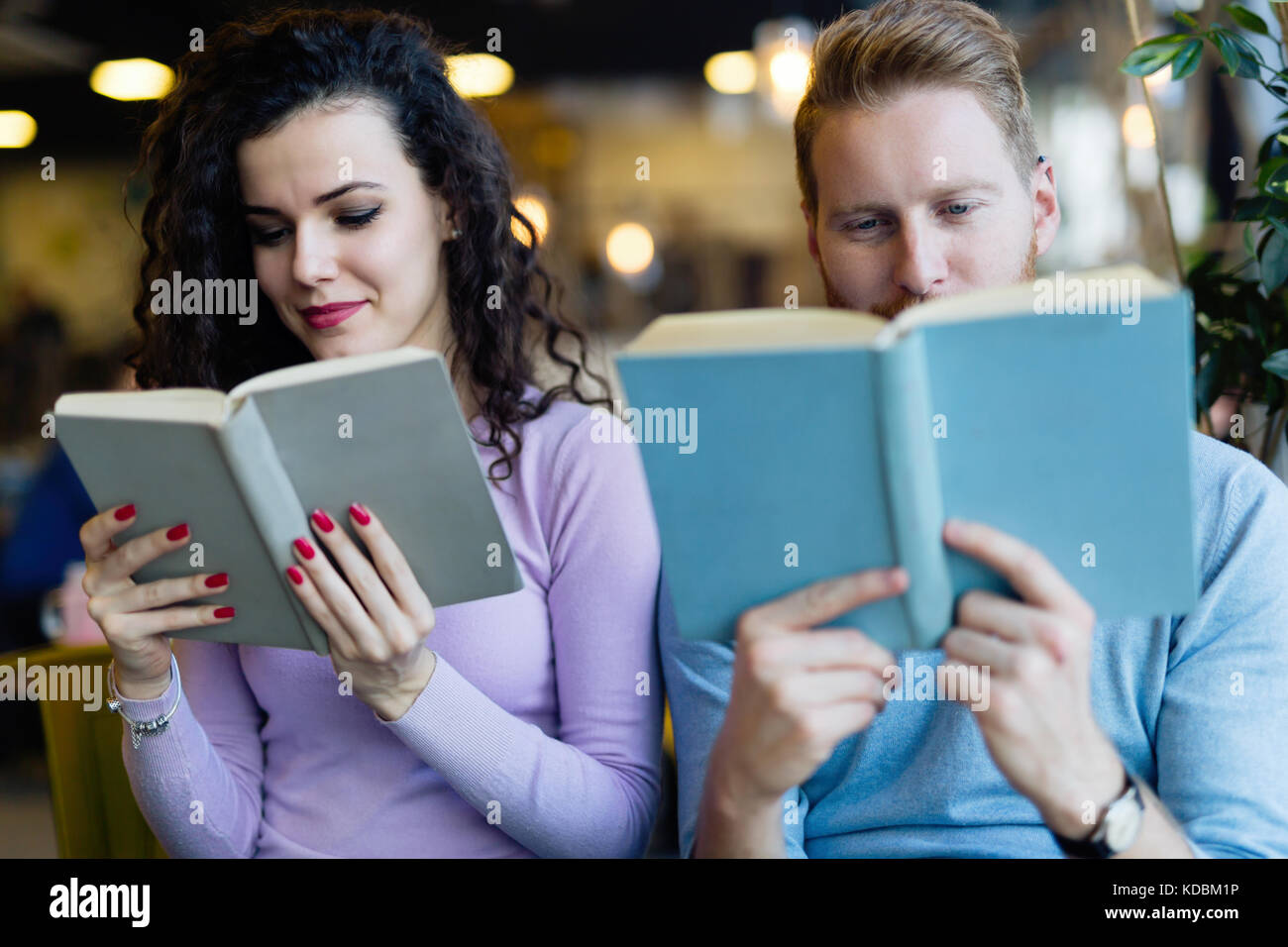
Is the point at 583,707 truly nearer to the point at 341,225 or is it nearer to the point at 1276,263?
the point at 341,225

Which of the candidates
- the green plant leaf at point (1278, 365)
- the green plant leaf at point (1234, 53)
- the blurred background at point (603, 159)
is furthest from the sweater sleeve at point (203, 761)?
the blurred background at point (603, 159)

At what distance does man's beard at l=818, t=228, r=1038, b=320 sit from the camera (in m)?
1.07

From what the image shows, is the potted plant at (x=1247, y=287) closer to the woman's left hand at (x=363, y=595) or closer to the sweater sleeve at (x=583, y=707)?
the sweater sleeve at (x=583, y=707)

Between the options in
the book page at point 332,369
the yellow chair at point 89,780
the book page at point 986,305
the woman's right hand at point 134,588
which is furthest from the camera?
the yellow chair at point 89,780

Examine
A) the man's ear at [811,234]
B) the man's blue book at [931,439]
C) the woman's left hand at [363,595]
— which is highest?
the man's ear at [811,234]

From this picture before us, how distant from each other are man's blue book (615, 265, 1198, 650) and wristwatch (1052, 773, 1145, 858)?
0.45ft

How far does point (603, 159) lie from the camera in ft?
18.5

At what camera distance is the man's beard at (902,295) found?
107 cm

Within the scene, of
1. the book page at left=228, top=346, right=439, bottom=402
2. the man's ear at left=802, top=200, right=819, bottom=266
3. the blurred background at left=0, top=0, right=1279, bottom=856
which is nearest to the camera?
the book page at left=228, top=346, right=439, bottom=402

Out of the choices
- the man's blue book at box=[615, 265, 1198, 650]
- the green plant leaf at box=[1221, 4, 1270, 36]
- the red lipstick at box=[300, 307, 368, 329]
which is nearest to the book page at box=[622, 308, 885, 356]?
the man's blue book at box=[615, 265, 1198, 650]

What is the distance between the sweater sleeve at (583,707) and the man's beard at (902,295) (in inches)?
11.5

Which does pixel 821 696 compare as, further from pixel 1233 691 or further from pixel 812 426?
pixel 1233 691

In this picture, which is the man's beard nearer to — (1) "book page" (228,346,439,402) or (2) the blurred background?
(1) "book page" (228,346,439,402)
